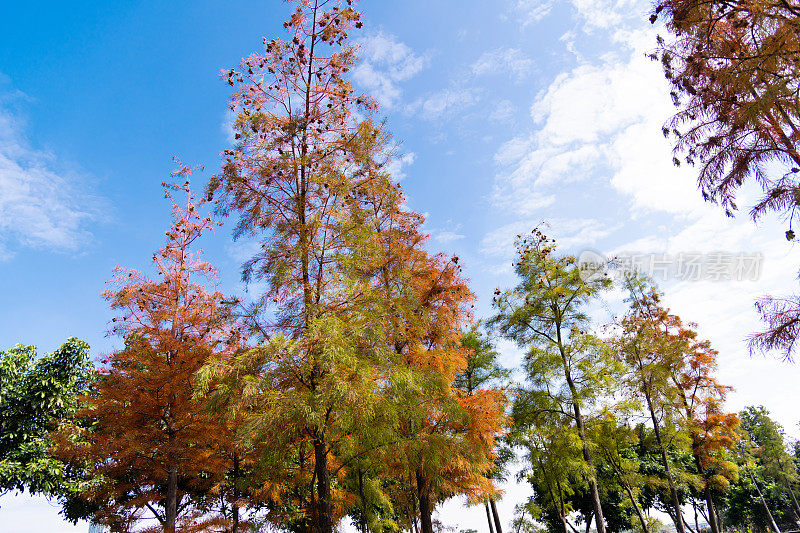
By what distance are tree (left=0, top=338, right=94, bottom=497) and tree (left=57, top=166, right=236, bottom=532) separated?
2.61m

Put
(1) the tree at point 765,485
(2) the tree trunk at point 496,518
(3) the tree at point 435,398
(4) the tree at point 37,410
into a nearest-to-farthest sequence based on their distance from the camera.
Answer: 1. (3) the tree at point 435,398
2. (4) the tree at point 37,410
3. (2) the tree trunk at point 496,518
4. (1) the tree at point 765,485

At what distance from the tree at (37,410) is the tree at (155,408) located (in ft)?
8.57

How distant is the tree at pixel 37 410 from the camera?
49.2 ft

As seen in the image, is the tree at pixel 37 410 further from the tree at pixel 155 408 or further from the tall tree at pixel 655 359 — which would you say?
the tall tree at pixel 655 359

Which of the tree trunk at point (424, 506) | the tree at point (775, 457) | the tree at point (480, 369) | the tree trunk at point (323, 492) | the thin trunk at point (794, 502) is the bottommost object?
the thin trunk at point (794, 502)

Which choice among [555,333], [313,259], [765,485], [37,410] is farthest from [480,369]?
[765,485]

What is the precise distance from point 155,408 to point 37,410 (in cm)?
809

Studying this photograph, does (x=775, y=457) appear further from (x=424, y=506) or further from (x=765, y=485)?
(x=424, y=506)

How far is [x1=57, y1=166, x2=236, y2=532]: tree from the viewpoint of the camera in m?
12.0

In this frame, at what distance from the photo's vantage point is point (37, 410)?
53.1 feet

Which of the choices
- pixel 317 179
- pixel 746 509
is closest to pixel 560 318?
pixel 317 179

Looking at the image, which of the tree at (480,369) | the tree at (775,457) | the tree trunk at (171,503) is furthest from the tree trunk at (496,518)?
the tree at (775,457)

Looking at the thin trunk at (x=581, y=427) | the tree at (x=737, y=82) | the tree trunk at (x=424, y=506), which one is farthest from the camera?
the thin trunk at (x=581, y=427)

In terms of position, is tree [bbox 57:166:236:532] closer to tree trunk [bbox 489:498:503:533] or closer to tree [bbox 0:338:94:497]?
tree [bbox 0:338:94:497]
